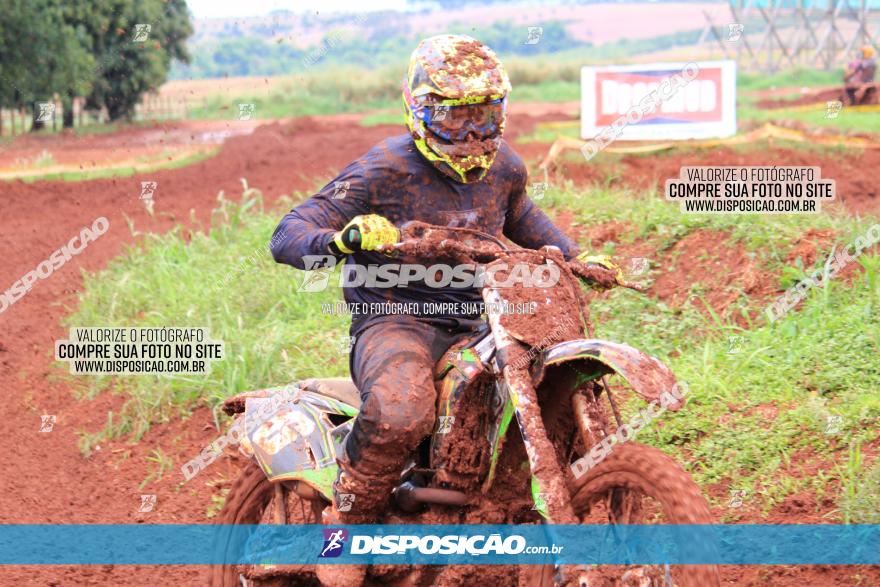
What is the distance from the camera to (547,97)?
3091 centimetres

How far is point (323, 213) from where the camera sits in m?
4.62

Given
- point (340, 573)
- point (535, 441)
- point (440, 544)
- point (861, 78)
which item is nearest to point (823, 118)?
point (861, 78)

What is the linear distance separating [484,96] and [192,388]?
419 cm

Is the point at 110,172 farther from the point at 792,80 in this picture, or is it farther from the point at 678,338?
the point at 792,80

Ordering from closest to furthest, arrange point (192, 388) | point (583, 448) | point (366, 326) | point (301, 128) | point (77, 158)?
1. point (583, 448)
2. point (366, 326)
3. point (192, 388)
4. point (77, 158)
5. point (301, 128)

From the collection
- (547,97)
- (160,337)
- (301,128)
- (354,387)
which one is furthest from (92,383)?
(547,97)

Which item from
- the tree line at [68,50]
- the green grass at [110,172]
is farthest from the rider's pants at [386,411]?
the tree line at [68,50]

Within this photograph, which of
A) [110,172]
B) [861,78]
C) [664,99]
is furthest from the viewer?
[861,78]

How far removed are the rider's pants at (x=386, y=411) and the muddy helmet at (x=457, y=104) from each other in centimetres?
69

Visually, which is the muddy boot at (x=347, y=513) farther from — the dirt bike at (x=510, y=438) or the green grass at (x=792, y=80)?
the green grass at (x=792, y=80)

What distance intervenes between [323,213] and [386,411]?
91cm

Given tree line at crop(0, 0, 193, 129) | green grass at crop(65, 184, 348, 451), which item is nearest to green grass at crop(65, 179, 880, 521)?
green grass at crop(65, 184, 348, 451)

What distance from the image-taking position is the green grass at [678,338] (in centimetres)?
562

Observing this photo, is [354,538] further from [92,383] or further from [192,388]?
[92,383]
